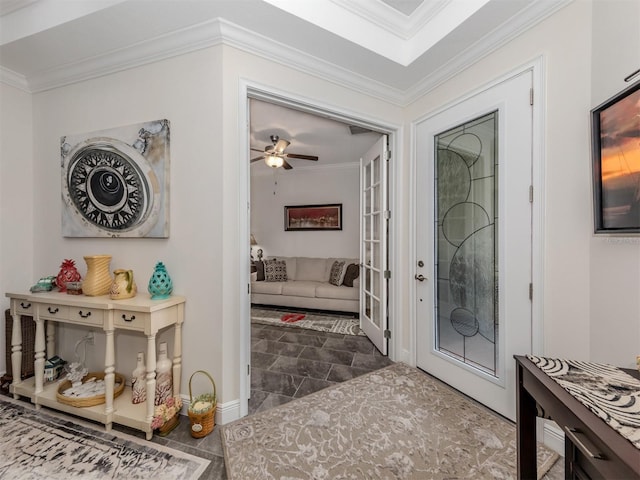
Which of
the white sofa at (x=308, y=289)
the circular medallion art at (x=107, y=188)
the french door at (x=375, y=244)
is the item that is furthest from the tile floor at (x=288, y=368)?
the circular medallion art at (x=107, y=188)

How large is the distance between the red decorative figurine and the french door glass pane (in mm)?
2777

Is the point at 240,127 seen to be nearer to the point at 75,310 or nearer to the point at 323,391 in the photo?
the point at 75,310

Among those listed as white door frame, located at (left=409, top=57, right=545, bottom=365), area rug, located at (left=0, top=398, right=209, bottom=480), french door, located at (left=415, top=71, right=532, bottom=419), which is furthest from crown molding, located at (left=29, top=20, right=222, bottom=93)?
area rug, located at (left=0, top=398, right=209, bottom=480)

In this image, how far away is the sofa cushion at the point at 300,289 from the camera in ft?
14.5

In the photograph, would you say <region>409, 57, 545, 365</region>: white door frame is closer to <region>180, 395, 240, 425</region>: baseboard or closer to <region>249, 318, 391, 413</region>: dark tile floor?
<region>249, 318, 391, 413</region>: dark tile floor

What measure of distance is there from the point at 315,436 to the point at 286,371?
90 cm

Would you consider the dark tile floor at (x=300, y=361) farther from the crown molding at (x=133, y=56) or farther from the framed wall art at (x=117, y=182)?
the crown molding at (x=133, y=56)

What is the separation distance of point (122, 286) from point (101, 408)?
78 cm

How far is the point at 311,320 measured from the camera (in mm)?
4012

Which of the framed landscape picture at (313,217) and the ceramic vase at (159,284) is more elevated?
the framed landscape picture at (313,217)

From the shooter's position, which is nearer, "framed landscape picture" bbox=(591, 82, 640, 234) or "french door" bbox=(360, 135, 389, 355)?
"framed landscape picture" bbox=(591, 82, 640, 234)

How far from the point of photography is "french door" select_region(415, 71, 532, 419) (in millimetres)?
1687

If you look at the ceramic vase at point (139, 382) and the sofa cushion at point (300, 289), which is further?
the sofa cushion at point (300, 289)

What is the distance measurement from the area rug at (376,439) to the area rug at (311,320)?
60.3 inches
